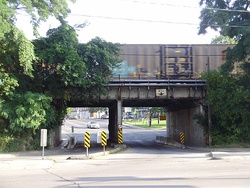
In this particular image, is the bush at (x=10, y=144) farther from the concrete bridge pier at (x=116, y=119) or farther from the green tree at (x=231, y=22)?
the green tree at (x=231, y=22)

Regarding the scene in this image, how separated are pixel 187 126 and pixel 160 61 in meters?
8.45

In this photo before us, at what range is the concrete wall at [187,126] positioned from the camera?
3162 centimetres

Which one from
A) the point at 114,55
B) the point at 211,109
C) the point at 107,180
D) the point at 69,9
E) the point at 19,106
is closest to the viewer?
the point at 107,180

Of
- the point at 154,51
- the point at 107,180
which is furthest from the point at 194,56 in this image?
the point at 107,180

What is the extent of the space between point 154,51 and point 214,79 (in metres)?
6.11

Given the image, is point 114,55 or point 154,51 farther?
point 154,51

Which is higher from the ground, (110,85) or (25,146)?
(110,85)

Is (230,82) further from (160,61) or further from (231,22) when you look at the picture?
(160,61)

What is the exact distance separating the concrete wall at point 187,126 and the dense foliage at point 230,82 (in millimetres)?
2632

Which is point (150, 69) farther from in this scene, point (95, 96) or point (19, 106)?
point (19, 106)

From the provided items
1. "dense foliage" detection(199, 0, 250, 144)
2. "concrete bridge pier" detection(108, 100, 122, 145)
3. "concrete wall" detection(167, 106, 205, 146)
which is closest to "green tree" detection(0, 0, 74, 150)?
"concrete bridge pier" detection(108, 100, 122, 145)

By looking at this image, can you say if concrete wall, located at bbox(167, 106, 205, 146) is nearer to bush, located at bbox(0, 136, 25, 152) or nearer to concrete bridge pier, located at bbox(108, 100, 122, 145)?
concrete bridge pier, located at bbox(108, 100, 122, 145)

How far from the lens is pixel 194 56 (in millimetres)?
31828

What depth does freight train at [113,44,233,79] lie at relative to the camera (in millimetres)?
31172
